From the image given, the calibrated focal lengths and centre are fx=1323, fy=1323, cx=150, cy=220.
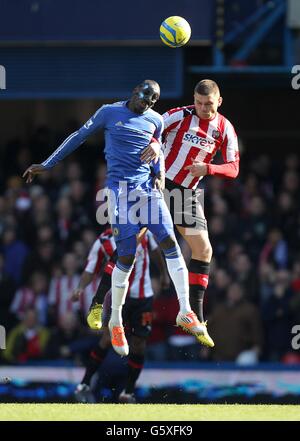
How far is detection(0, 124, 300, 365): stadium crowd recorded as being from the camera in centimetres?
1728

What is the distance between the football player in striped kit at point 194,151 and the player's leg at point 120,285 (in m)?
0.81

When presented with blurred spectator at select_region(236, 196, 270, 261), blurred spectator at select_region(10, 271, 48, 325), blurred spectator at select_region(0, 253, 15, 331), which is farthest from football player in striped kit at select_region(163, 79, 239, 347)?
blurred spectator at select_region(0, 253, 15, 331)

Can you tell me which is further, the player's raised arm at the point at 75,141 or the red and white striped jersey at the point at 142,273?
the red and white striped jersey at the point at 142,273

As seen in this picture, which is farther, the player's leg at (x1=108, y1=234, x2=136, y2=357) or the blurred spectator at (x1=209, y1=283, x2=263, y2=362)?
the blurred spectator at (x1=209, y1=283, x2=263, y2=362)

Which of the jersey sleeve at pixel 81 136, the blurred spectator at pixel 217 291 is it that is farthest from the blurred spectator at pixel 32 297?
the jersey sleeve at pixel 81 136

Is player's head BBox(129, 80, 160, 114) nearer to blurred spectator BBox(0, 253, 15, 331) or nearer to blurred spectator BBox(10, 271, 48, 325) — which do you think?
blurred spectator BBox(10, 271, 48, 325)

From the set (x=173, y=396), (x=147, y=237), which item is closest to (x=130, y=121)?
(x=147, y=237)

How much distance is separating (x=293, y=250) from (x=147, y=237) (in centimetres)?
415

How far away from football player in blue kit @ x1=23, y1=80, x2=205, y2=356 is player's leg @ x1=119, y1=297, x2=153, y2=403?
2177mm

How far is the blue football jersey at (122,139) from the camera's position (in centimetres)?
1221

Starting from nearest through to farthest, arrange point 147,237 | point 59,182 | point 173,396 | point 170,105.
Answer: point 147,237 < point 173,396 < point 59,182 < point 170,105

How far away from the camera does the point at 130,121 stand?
40.2 ft

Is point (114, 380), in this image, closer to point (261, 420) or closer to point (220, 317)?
point (220, 317)

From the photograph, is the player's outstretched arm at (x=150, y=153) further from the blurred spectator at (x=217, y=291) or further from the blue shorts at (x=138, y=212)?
the blurred spectator at (x=217, y=291)
